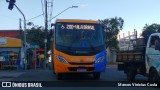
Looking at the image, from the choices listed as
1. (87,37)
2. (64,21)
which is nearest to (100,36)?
(87,37)

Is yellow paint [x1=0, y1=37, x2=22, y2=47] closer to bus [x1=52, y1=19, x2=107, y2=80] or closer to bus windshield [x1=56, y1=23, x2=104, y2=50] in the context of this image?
bus [x1=52, y1=19, x2=107, y2=80]

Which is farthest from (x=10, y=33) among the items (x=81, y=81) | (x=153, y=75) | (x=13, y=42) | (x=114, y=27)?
(x=153, y=75)

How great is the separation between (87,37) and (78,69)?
1950 mm

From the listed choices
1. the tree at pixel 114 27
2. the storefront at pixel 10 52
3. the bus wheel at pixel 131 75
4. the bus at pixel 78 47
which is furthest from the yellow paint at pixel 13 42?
the tree at pixel 114 27

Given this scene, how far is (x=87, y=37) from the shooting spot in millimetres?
21250

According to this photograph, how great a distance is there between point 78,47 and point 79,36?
744 millimetres

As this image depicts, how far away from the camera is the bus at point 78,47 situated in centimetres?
2041

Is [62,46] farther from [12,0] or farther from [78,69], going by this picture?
[12,0]

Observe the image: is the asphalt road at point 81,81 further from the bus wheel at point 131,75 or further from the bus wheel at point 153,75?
the bus wheel at point 131,75

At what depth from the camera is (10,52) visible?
1778 inches

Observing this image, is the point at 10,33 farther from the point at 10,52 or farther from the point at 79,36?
the point at 79,36

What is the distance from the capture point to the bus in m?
20.4

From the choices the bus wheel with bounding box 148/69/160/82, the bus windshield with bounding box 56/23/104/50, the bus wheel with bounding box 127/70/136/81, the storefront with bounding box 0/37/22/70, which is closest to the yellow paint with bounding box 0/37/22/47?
the storefront with bounding box 0/37/22/70

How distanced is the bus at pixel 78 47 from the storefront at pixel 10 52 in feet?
77.3
